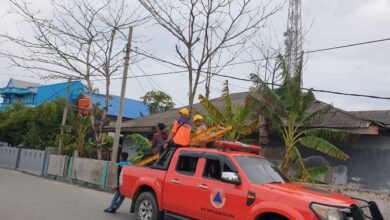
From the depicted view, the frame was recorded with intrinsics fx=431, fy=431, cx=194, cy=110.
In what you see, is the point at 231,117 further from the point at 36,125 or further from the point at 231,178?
the point at 36,125

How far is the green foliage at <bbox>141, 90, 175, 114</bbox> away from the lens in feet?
130

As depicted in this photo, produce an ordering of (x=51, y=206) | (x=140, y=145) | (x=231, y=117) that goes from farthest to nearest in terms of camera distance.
Result: (x=140, y=145) < (x=231, y=117) < (x=51, y=206)

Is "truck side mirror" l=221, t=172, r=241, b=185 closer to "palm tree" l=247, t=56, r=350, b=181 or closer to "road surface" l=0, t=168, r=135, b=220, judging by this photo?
"road surface" l=0, t=168, r=135, b=220

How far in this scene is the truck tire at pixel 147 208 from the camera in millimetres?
8455

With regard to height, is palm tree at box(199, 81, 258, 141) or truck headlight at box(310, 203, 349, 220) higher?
palm tree at box(199, 81, 258, 141)

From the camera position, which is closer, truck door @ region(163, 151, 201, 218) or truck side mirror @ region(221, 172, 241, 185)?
truck side mirror @ region(221, 172, 241, 185)

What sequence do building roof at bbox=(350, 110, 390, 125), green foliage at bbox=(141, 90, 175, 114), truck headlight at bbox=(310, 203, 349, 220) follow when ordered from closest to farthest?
1. truck headlight at bbox=(310, 203, 349, 220)
2. building roof at bbox=(350, 110, 390, 125)
3. green foliage at bbox=(141, 90, 175, 114)

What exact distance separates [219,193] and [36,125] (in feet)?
82.9

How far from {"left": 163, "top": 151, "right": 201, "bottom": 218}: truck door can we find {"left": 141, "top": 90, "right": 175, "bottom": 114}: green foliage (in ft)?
103

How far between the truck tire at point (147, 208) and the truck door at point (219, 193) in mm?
1190

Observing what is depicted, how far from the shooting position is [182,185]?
8.01m

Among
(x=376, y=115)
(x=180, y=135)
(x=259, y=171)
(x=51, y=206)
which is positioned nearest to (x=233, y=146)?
(x=259, y=171)

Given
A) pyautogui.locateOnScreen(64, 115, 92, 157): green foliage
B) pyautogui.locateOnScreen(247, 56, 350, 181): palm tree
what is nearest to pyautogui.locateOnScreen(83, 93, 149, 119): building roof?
pyautogui.locateOnScreen(64, 115, 92, 157): green foliage

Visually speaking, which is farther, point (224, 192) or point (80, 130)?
point (80, 130)
